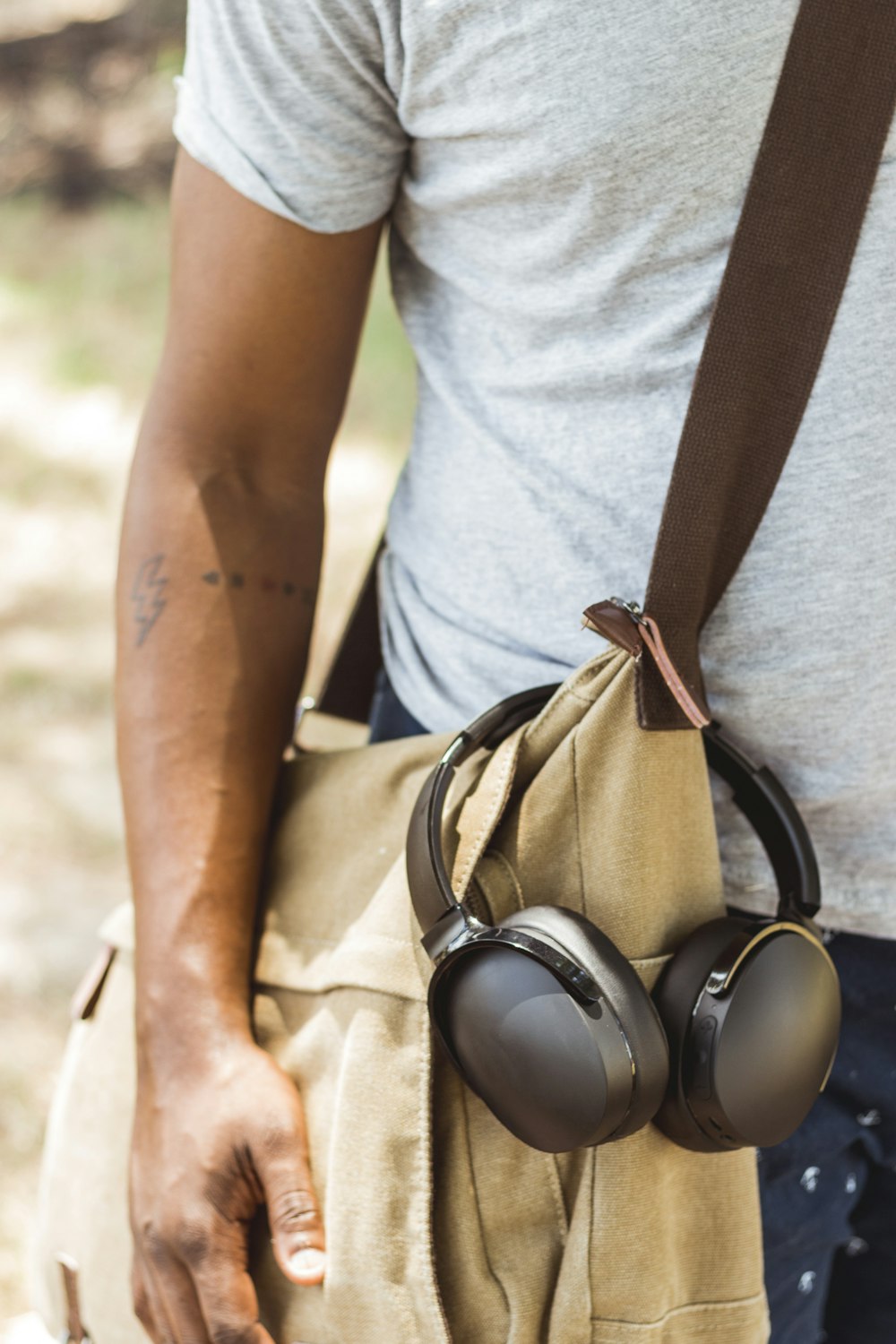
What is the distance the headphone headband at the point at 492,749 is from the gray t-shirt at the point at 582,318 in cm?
4

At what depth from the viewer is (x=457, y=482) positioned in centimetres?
90

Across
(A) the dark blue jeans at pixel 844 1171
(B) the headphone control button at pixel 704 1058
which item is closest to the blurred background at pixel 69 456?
(A) the dark blue jeans at pixel 844 1171

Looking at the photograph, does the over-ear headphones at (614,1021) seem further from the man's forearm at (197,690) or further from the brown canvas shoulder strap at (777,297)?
the man's forearm at (197,690)

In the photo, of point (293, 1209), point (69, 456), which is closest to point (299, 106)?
point (293, 1209)

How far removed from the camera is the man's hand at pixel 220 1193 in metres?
0.80

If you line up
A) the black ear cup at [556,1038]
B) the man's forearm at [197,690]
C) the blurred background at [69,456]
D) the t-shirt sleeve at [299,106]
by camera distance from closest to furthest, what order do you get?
the black ear cup at [556,1038]
the t-shirt sleeve at [299,106]
the man's forearm at [197,690]
the blurred background at [69,456]

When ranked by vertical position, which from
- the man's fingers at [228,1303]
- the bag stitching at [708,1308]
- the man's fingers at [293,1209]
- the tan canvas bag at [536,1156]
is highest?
the tan canvas bag at [536,1156]

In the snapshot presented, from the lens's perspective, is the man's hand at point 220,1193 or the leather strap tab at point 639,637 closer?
the leather strap tab at point 639,637

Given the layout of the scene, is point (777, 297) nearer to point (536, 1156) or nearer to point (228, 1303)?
point (536, 1156)

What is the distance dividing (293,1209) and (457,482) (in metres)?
A: 0.52

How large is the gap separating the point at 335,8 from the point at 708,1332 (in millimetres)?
864

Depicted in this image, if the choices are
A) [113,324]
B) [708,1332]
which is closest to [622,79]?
[708,1332]

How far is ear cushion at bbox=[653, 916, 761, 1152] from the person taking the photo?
698mm

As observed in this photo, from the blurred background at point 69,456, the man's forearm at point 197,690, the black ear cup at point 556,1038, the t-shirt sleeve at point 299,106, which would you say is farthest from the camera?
the blurred background at point 69,456
